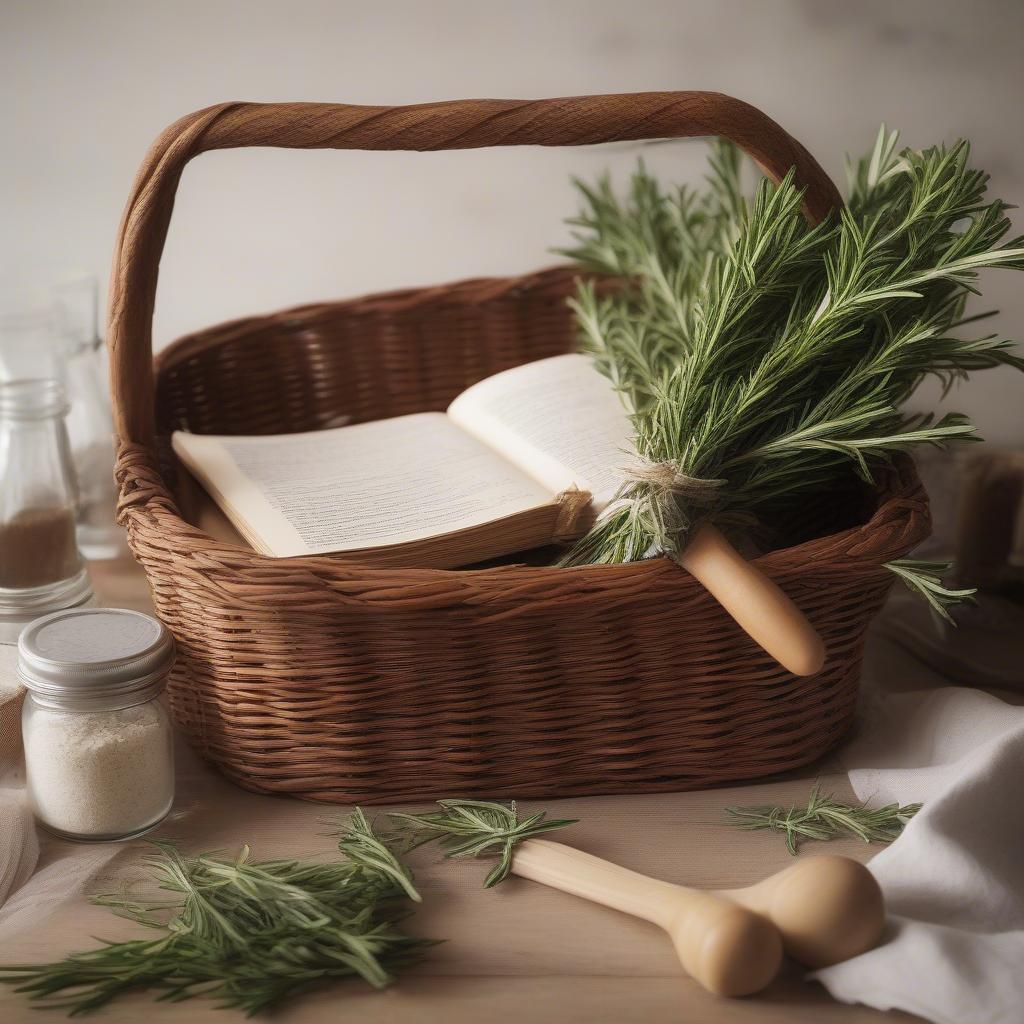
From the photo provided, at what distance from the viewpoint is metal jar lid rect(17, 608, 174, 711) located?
66 cm

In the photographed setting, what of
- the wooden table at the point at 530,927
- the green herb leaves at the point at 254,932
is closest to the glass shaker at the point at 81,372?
the wooden table at the point at 530,927

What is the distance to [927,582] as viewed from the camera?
703 mm

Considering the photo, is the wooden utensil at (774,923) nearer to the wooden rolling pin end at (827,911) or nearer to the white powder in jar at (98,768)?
the wooden rolling pin end at (827,911)

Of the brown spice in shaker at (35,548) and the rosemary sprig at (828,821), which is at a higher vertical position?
the brown spice in shaker at (35,548)

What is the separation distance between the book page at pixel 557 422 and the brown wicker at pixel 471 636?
15cm

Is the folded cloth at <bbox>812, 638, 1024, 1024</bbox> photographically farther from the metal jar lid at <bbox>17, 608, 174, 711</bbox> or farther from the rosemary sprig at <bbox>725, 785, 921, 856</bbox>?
the metal jar lid at <bbox>17, 608, 174, 711</bbox>

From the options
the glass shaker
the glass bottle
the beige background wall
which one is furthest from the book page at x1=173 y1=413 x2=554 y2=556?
the beige background wall

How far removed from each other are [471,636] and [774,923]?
0.23 metres

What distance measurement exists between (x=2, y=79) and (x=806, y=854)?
1.06 meters

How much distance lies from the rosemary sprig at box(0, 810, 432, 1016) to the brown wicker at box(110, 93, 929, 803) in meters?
0.09

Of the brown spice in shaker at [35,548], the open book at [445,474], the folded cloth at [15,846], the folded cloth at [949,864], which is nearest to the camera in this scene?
the folded cloth at [949,864]

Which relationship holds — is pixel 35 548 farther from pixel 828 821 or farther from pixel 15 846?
pixel 828 821

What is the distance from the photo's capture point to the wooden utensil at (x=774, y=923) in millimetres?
562

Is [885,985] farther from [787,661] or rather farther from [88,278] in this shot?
[88,278]
